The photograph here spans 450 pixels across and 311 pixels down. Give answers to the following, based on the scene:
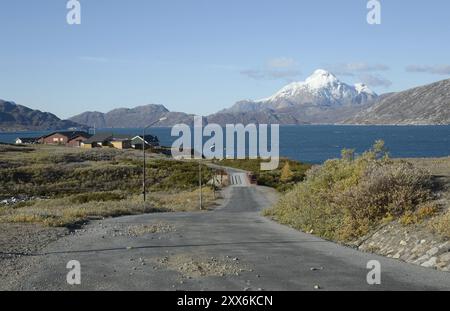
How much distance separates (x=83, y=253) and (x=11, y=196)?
2226 inches

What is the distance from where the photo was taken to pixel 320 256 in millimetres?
13539

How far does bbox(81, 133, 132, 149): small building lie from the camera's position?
142 metres

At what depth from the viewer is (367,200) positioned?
18.6 metres

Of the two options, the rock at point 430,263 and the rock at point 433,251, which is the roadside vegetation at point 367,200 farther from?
the rock at point 430,263

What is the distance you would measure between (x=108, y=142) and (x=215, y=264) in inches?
5349

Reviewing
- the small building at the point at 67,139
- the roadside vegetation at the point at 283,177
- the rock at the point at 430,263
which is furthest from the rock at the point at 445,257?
the small building at the point at 67,139

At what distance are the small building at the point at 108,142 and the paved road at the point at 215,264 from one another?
125 m

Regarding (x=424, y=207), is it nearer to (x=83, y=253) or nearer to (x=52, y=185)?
(x=83, y=253)

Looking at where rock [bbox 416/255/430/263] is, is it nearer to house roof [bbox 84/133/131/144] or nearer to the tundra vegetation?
the tundra vegetation

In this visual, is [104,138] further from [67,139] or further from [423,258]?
Answer: [423,258]

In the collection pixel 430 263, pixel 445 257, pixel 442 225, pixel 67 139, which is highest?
pixel 67 139

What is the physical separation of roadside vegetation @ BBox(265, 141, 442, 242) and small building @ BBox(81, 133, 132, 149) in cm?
12208

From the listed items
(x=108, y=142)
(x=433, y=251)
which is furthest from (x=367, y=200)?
(x=108, y=142)
